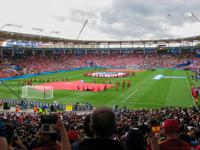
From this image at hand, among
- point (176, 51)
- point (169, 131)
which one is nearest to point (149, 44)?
point (176, 51)

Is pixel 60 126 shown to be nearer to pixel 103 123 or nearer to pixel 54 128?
pixel 54 128

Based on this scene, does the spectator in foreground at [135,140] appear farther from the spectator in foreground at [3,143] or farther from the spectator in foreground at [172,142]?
the spectator in foreground at [3,143]

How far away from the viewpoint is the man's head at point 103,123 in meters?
3.54

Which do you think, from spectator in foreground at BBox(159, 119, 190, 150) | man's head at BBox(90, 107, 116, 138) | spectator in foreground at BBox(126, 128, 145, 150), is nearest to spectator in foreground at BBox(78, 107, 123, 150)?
man's head at BBox(90, 107, 116, 138)

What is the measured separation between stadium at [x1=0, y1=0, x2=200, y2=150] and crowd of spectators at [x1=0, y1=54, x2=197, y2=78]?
34 centimetres

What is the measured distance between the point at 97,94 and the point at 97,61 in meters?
69.9

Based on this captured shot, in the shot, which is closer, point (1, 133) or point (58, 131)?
point (1, 133)

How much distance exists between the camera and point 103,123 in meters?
3.56

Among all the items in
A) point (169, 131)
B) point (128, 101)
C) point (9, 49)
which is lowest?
point (128, 101)

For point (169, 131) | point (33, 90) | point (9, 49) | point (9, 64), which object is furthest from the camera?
point (9, 49)

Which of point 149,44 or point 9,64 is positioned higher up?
point 149,44

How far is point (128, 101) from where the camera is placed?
37031 millimetres

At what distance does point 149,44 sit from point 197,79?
57.2 m

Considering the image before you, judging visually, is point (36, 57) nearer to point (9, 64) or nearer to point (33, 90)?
point (9, 64)
